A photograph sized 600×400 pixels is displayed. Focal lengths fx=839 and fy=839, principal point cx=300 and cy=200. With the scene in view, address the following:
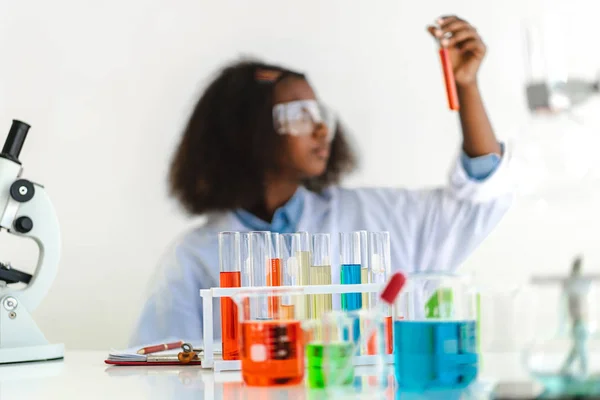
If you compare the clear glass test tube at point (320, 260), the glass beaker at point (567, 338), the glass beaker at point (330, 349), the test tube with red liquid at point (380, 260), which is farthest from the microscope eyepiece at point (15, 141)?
the glass beaker at point (567, 338)

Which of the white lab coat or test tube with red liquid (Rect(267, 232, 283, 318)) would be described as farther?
the white lab coat

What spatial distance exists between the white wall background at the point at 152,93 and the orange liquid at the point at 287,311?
1075 millimetres

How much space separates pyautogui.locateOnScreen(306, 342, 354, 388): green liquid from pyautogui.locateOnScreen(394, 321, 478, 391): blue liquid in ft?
0.26

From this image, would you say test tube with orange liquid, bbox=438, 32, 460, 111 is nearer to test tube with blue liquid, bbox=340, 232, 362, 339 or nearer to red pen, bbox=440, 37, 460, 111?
red pen, bbox=440, 37, 460, 111

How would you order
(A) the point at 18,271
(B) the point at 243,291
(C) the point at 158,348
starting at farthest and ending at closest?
(A) the point at 18,271, (C) the point at 158,348, (B) the point at 243,291

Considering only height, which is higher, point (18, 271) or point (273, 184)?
point (273, 184)

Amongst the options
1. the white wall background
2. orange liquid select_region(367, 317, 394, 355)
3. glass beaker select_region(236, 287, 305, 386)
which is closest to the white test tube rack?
orange liquid select_region(367, 317, 394, 355)

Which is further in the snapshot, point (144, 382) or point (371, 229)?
point (371, 229)

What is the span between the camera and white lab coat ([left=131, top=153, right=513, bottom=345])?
93.8 inches

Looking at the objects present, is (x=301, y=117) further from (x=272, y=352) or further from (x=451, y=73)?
(x=272, y=352)

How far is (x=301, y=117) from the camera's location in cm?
249

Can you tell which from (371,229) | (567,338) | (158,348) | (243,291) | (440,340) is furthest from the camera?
(371,229)

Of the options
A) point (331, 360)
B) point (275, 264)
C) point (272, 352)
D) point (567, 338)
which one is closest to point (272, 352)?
point (272, 352)

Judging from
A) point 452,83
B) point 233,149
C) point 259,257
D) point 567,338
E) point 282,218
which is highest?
point 452,83
